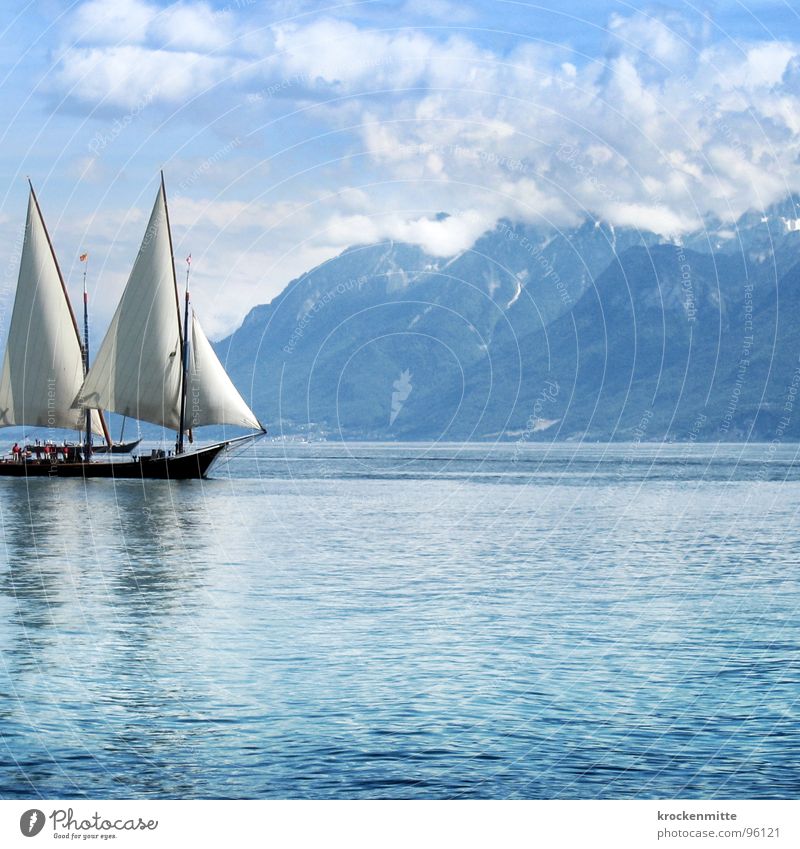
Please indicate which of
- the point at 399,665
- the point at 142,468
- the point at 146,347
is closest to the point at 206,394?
the point at 146,347

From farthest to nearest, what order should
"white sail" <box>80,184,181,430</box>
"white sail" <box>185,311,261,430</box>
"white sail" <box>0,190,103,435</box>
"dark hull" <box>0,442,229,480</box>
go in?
"dark hull" <box>0,442,229,480</box>
"white sail" <box>0,190,103,435</box>
"white sail" <box>185,311,261,430</box>
"white sail" <box>80,184,181,430</box>

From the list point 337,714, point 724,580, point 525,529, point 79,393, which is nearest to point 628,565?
point 724,580

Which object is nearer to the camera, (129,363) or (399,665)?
(399,665)

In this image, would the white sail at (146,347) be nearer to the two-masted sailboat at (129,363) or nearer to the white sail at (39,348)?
the two-masted sailboat at (129,363)

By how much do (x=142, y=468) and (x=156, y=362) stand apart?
72.5 ft

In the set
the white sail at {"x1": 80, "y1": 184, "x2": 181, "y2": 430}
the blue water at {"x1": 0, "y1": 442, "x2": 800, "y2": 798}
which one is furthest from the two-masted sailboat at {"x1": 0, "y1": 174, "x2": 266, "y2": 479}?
the blue water at {"x1": 0, "y1": 442, "x2": 800, "y2": 798}

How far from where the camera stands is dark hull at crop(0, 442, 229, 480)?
523 ft

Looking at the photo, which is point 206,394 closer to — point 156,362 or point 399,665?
point 156,362

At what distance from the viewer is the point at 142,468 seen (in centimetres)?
16225

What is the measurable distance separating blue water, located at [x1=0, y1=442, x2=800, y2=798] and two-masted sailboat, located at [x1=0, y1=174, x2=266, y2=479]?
5370 centimetres

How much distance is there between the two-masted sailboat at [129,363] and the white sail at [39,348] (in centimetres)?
11

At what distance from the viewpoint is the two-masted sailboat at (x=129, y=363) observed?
461 ft

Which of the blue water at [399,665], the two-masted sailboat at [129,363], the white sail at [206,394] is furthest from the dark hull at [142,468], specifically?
the blue water at [399,665]

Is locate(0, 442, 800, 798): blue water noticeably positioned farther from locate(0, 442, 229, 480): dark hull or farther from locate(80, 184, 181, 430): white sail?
locate(0, 442, 229, 480): dark hull
